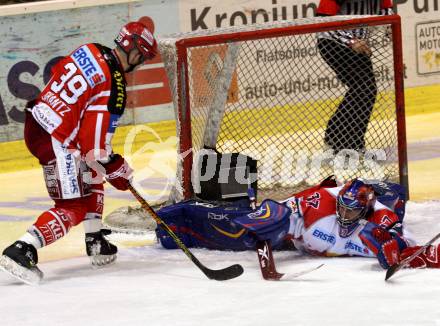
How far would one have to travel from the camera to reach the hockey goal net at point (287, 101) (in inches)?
268

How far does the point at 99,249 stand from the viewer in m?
5.90

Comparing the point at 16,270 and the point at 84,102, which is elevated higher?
the point at 84,102

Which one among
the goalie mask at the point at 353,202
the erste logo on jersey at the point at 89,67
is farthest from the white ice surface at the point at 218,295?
the erste logo on jersey at the point at 89,67

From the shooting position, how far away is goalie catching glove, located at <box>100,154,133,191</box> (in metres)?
5.73

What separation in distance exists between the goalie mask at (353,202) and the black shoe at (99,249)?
1.12 metres

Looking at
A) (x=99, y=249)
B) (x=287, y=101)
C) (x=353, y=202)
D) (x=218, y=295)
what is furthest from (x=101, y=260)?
(x=287, y=101)

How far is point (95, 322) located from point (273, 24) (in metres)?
2.72

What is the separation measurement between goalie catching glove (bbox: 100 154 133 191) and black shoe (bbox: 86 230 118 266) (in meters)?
0.28

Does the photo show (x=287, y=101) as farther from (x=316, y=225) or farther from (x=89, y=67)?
(x=89, y=67)

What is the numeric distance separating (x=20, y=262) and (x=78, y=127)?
696 mm

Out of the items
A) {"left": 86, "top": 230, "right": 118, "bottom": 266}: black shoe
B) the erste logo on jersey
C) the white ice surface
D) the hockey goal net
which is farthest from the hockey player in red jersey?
the hockey goal net

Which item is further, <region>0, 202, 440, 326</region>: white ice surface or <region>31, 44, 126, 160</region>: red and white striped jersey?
<region>31, 44, 126, 160</region>: red and white striped jersey

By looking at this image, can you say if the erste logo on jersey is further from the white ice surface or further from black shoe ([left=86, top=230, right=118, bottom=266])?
the white ice surface

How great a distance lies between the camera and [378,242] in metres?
5.58
